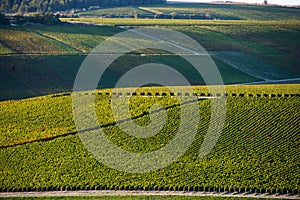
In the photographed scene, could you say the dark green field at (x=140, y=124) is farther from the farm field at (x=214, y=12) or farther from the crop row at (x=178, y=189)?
the farm field at (x=214, y=12)

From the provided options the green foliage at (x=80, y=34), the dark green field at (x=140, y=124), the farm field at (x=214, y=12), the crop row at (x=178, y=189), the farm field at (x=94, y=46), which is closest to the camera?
the crop row at (x=178, y=189)

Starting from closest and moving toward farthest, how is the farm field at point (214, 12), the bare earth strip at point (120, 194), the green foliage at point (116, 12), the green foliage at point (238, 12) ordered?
the bare earth strip at point (120, 194) → the green foliage at point (116, 12) → the farm field at point (214, 12) → the green foliage at point (238, 12)

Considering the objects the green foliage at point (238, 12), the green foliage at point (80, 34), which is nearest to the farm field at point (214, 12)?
the green foliage at point (238, 12)

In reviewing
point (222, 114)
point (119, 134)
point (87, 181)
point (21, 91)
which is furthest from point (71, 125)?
point (21, 91)

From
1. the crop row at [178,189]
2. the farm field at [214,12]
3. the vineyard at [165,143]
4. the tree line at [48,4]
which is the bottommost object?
the crop row at [178,189]

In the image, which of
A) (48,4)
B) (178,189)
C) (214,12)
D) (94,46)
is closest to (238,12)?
(214,12)

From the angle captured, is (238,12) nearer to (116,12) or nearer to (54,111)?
(116,12)

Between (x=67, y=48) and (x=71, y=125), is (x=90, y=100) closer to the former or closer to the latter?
(x=71, y=125)

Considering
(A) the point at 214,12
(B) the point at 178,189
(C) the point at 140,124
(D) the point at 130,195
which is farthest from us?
(A) the point at 214,12

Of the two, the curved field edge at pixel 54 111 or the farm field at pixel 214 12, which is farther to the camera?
the farm field at pixel 214 12
